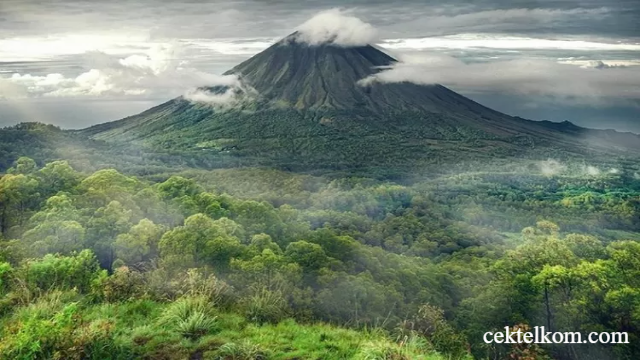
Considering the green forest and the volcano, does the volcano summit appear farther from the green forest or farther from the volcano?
the green forest

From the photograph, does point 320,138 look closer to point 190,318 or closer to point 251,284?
point 251,284

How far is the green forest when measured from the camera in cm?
636

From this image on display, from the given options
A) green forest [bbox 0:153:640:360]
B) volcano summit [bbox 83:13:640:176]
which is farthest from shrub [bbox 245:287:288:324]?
volcano summit [bbox 83:13:640:176]

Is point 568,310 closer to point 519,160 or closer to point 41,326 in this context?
point 41,326

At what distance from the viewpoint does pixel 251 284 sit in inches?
537

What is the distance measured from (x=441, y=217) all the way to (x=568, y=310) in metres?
49.1

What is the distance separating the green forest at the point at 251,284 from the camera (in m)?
6.36

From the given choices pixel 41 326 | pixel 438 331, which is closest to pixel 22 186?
pixel 41 326

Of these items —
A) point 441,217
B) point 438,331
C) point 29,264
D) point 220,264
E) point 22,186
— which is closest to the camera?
point 438,331

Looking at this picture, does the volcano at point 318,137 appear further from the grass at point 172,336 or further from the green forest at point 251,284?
the grass at point 172,336

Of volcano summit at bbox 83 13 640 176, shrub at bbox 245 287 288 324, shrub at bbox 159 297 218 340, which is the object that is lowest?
volcano summit at bbox 83 13 640 176

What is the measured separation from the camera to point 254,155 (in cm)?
14775

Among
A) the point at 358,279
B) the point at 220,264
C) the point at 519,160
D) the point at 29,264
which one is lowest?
the point at 519,160


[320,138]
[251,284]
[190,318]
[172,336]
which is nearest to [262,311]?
[190,318]
